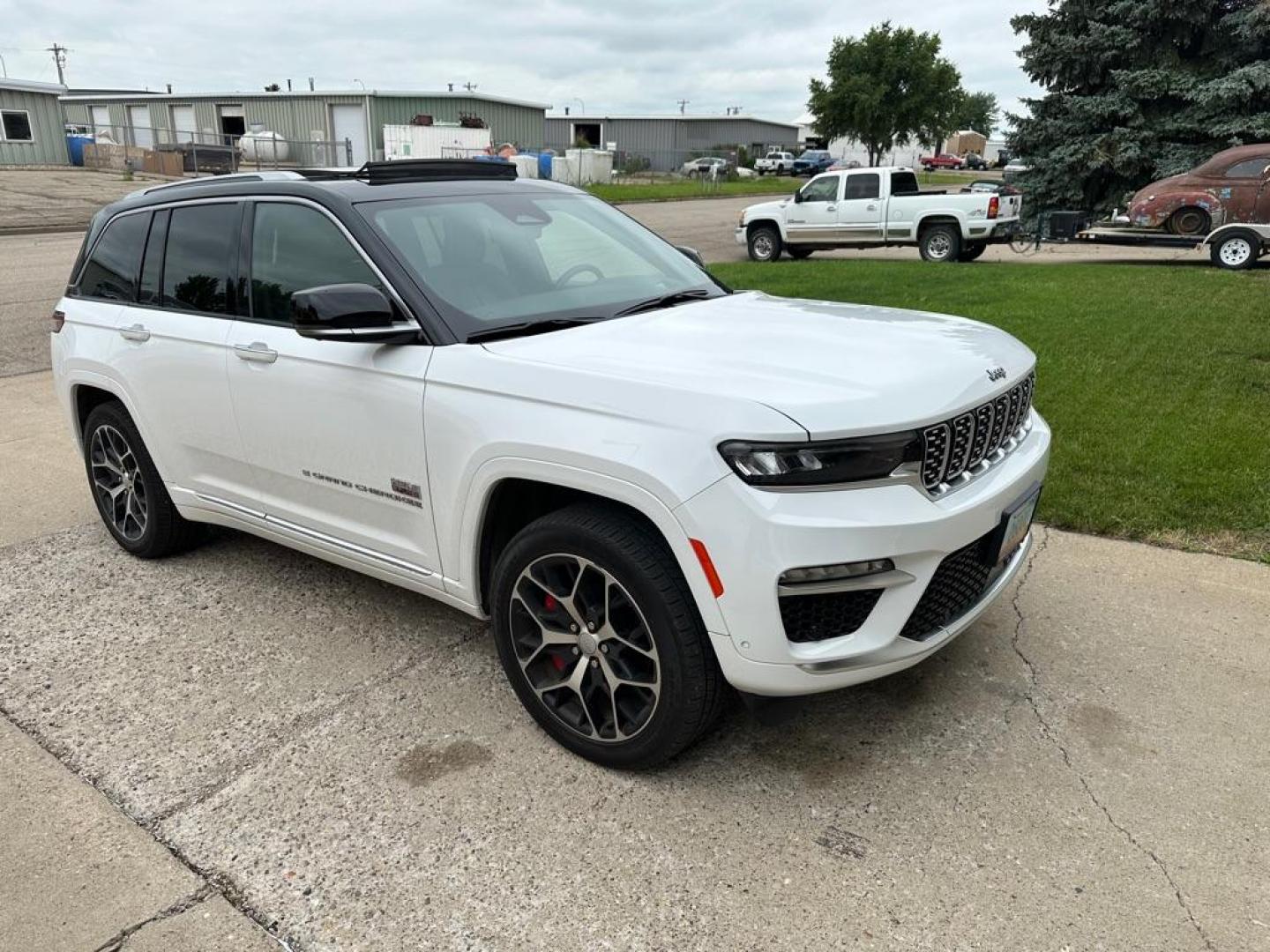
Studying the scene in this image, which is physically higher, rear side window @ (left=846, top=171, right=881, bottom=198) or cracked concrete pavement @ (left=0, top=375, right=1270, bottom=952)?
rear side window @ (left=846, top=171, right=881, bottom=198)

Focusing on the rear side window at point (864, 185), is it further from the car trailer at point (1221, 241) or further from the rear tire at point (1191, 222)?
the rear tire at point (1191, 222)

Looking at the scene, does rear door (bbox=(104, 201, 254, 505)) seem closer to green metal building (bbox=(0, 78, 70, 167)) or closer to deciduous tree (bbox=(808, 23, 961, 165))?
green metal building (bbox=(0, 78, 70, 167))

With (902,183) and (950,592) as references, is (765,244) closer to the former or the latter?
(902,183)

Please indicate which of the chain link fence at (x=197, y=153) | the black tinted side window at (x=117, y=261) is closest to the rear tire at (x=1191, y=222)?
the black tinted side window at (x=117, y=261)

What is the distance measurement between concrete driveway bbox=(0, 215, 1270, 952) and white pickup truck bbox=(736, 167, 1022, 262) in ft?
45.5

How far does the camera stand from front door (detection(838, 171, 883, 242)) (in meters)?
17.5

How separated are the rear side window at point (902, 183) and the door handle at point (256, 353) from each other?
1587 cm

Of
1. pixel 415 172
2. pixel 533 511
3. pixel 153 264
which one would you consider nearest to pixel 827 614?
pixel 533 511

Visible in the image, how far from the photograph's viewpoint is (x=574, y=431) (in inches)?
108

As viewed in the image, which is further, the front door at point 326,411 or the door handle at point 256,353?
the door handle at point 256,353

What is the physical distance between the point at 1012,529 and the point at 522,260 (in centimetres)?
199

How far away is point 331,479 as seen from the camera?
11.5 feet

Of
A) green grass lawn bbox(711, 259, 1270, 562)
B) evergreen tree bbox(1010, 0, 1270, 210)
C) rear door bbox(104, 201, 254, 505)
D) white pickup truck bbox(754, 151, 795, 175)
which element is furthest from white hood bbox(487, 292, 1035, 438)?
white pickup truck bbox(754, 151, 795, 175)

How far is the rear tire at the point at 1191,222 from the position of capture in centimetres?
1562
